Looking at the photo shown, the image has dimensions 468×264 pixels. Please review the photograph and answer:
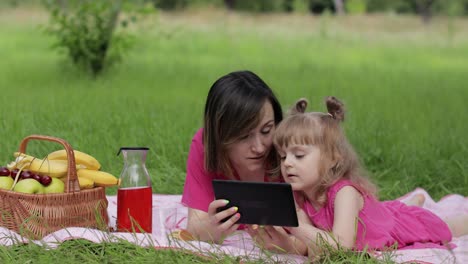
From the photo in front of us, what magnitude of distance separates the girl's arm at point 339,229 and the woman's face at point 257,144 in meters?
0.39

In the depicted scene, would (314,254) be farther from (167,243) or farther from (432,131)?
(432,131)

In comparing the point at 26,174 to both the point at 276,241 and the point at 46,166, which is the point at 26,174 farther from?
the point at 276,241

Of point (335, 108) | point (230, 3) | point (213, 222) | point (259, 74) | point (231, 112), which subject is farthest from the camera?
point (230, 3)

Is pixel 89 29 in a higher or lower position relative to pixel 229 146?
lower

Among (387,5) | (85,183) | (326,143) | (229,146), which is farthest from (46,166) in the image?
(387,5)

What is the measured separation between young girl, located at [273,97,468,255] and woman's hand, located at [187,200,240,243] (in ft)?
0.85

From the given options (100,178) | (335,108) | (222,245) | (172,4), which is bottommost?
(172,4)

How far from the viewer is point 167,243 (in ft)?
11.9

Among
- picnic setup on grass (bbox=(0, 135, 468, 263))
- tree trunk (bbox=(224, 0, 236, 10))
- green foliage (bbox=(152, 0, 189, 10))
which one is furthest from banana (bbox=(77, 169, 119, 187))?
tree trunk (bbox=(224, 0, 236, 10))

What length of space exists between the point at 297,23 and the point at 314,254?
22.8 meters

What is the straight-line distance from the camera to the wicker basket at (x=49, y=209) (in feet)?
12.5

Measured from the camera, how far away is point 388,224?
12.8ft

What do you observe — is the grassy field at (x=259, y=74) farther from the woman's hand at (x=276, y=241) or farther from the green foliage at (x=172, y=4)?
the green foliage at (x=172, y=4)

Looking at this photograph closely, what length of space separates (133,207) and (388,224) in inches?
45.4
